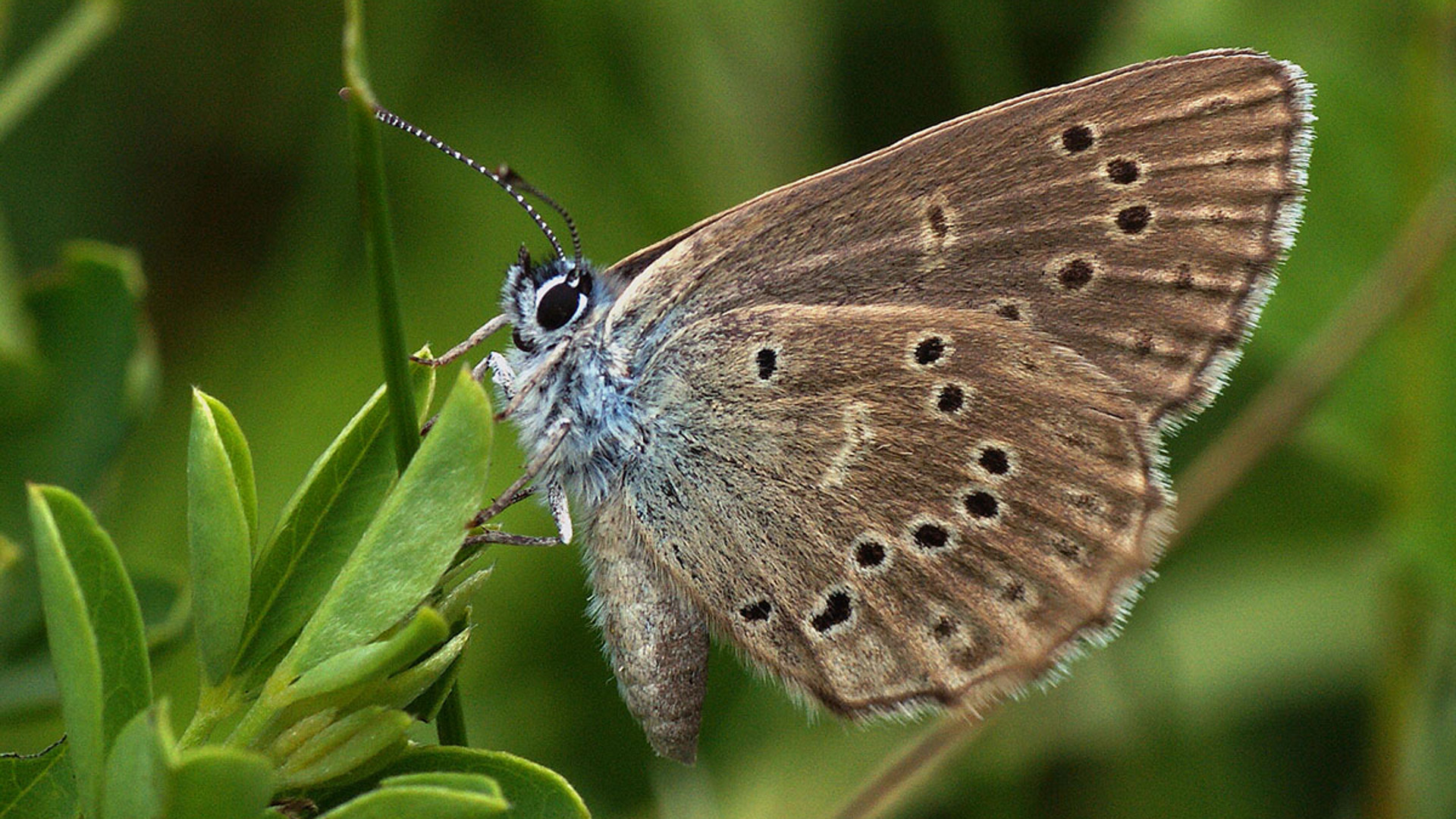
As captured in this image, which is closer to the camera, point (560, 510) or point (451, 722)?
point (451, 722)

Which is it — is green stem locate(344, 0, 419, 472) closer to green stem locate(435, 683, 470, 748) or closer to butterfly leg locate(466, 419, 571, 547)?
green stem locate(435, 683, 470, 748)

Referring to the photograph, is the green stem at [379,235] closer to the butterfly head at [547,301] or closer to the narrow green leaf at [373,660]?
the narrow green leaf at [373,660]

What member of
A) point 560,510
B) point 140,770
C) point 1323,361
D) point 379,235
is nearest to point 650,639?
point 560,510

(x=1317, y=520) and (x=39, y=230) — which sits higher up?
(x=39, y=230)

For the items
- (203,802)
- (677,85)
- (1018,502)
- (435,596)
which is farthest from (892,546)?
(677,85)

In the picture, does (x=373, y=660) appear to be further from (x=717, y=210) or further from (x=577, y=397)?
(x=717, y=210)

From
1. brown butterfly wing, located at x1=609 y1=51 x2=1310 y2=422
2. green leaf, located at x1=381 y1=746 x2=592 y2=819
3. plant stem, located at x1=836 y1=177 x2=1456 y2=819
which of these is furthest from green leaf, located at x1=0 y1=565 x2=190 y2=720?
plant stem, located at x1=836 y1=177 x2=1456 y2=819

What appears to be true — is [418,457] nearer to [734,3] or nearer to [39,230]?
[39,230]
